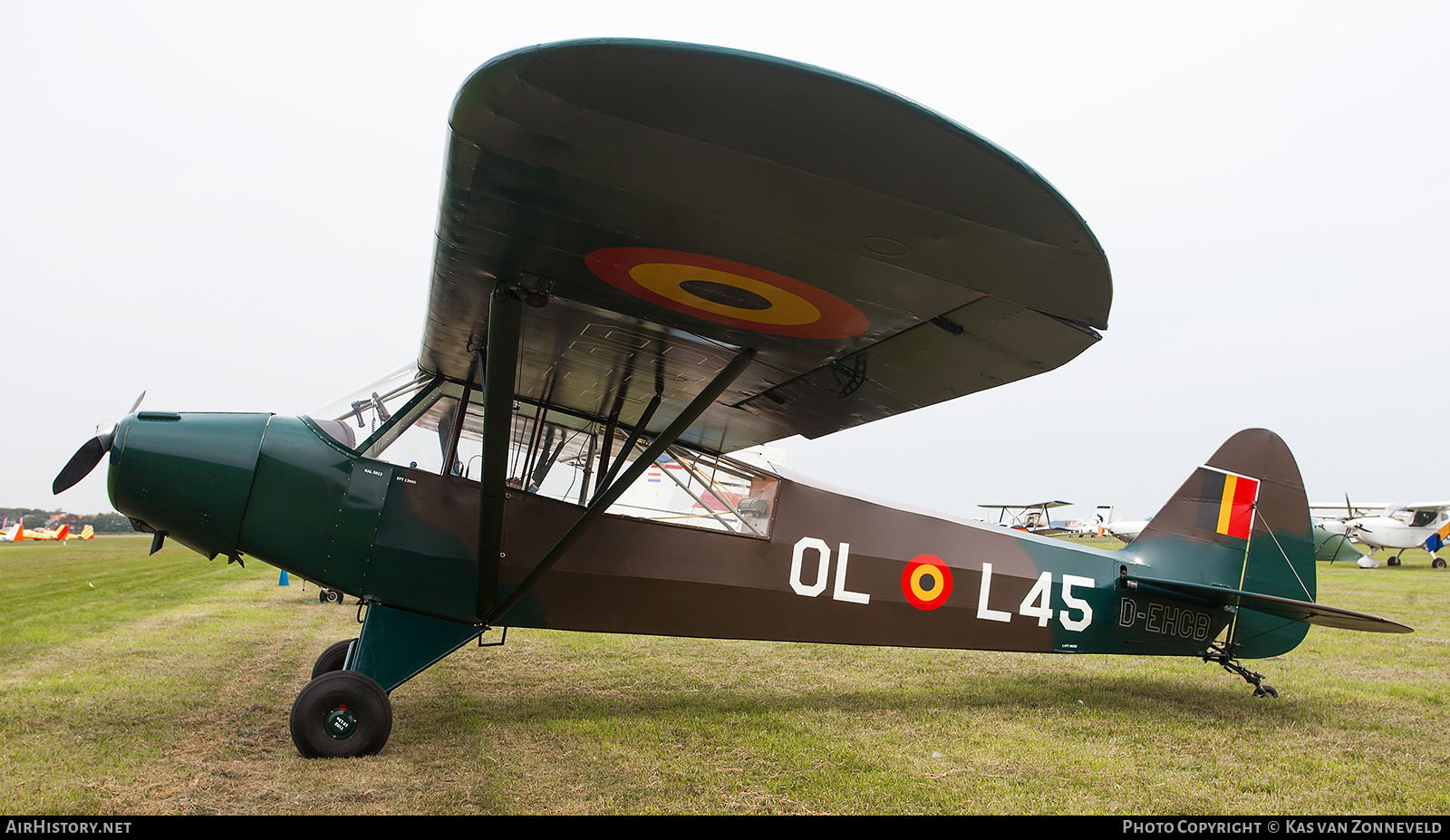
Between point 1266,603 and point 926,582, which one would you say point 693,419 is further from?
point 1266,603

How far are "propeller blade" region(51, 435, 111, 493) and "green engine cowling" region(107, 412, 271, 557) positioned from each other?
0.92 feet

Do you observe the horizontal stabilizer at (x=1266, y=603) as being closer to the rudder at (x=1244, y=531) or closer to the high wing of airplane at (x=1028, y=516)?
the rudder at (x=1244, y=531)

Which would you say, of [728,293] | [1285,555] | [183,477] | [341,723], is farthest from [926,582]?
[183,477]

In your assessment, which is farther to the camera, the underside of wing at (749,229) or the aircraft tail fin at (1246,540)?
the aircraft tail fin at (1246,540)

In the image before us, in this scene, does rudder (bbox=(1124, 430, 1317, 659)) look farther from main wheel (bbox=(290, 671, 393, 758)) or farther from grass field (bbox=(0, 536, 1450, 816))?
main wheel (bbox=(290, 671, 393, 758))

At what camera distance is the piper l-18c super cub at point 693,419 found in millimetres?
2033

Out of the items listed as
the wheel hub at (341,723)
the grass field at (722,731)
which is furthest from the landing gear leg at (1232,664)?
the wheel hub at (341,723)

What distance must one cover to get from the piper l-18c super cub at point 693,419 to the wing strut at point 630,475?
2cm

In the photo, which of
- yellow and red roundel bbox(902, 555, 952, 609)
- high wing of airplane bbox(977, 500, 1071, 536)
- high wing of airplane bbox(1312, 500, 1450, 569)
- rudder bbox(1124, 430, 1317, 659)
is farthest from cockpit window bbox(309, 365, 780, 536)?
high wing of airplane bbox(977, 500, 1071, 536)

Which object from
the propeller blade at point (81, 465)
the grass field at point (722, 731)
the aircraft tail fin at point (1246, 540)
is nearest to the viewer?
the grass field at point (722, 731)

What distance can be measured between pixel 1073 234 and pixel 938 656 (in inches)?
259

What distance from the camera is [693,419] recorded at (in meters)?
4.17

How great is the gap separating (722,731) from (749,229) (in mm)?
3398
